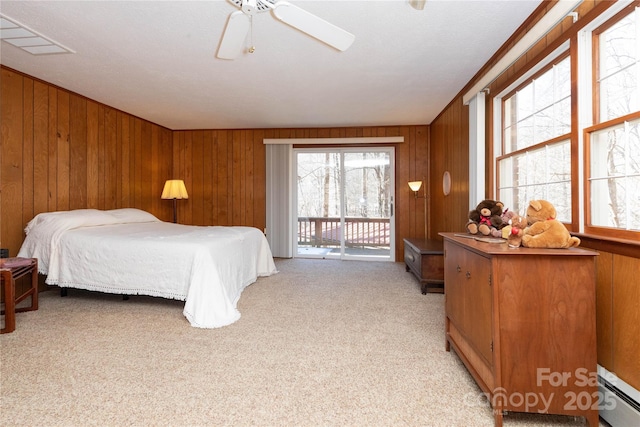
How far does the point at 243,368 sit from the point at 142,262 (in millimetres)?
1538

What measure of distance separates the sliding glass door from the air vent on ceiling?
11.4 ft

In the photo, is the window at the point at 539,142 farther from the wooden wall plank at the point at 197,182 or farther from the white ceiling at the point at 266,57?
the wooden wall plank at the point at 197,182

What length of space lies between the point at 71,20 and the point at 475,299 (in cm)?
326

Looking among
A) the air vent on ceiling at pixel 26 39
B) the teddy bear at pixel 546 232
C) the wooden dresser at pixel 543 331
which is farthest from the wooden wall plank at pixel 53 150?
the teddy bear at pixel 546 232

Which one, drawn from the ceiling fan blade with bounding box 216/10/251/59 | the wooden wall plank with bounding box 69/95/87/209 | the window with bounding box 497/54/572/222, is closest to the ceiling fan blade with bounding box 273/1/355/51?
the ceiling fan blade with bounding box 216/10/251/59

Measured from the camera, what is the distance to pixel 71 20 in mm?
2145

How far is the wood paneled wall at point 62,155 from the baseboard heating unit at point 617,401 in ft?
16.1

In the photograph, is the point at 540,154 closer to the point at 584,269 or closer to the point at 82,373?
the point at 584,269

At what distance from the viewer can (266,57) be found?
A: 105 inches

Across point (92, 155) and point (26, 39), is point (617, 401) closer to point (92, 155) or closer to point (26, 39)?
point (26, 39)

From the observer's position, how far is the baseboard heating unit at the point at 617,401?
49.5 inches

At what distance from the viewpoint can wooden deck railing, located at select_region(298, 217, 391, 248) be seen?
5.38m

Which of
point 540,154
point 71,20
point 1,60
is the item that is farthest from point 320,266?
point 1,60

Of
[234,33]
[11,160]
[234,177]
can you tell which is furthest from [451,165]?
[11,160]
